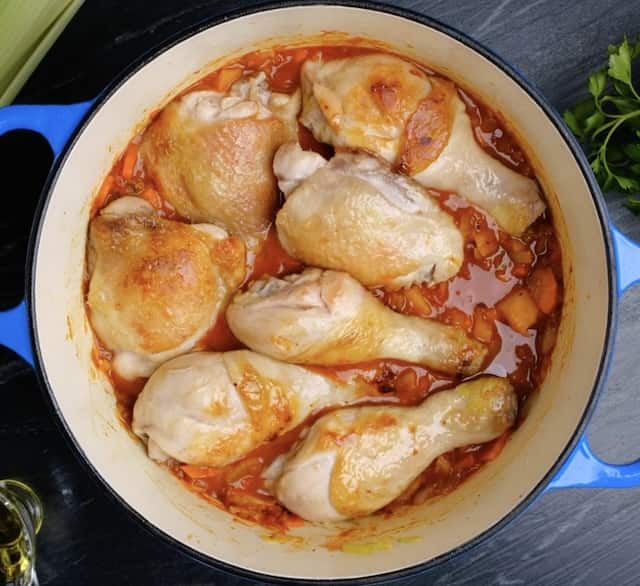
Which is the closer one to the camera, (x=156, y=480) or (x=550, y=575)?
(x=156, y=480)

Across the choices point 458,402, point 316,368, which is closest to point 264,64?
point 316,368

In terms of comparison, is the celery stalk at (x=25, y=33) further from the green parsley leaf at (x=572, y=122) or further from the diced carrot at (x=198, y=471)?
the green parsley leaf at (x=572, y=122)

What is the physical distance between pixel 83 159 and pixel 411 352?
1.02m

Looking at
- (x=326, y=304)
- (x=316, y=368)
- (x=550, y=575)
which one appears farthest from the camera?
(x=550, y=575)

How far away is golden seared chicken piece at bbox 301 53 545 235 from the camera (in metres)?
2.55

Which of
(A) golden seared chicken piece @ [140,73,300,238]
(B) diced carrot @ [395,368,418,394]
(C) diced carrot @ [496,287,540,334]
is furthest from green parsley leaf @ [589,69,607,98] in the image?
(B) diced carrot @ [395,368,418,394]

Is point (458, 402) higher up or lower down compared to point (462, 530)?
higher up

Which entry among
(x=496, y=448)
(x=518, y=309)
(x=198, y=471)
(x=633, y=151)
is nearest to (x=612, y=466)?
(x=496, y=448)

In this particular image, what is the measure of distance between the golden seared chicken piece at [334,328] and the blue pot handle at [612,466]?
16.7 inches

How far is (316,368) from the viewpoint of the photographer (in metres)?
2.70

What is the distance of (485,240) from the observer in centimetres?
269

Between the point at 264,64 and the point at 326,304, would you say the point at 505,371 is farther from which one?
the point at 264,64

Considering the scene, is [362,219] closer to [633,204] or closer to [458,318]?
[458,318]

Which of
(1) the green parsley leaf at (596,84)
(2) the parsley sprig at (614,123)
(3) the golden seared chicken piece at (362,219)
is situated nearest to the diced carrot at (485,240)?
(3) the golden seared chicken piece at (362,219)
